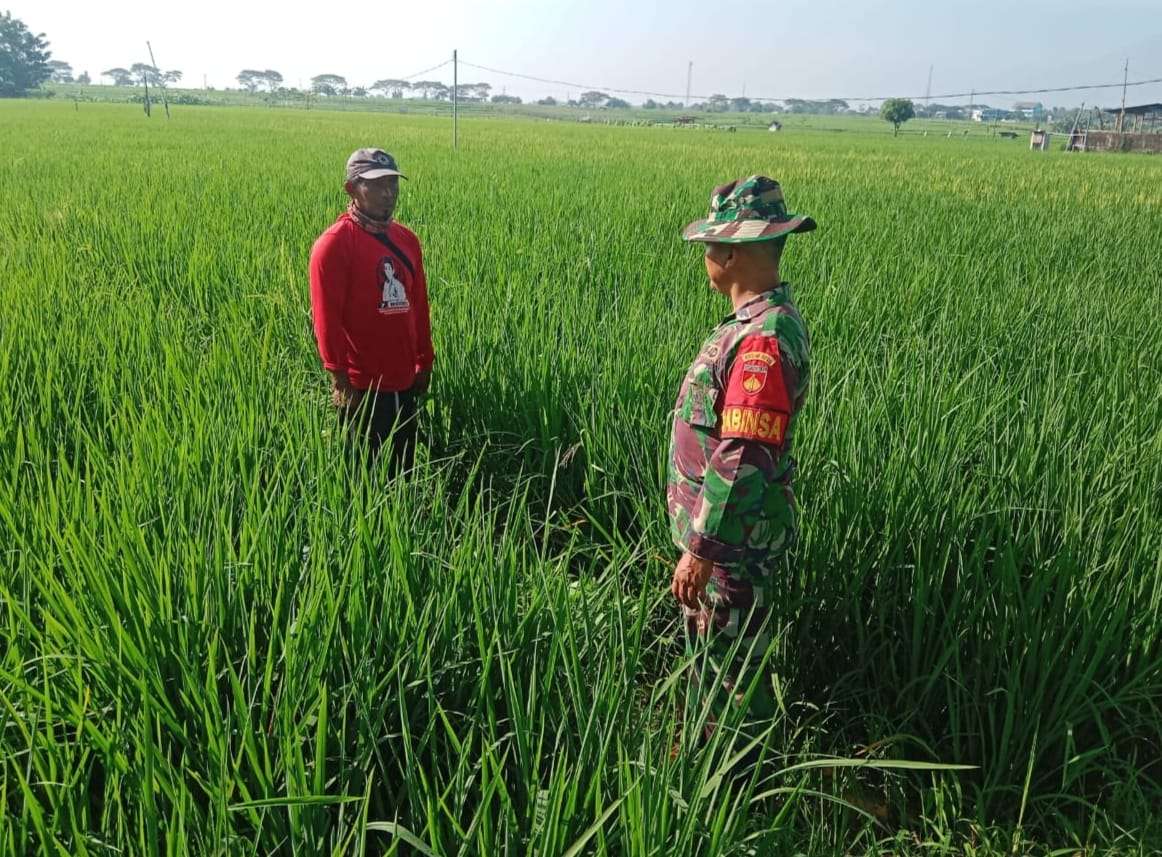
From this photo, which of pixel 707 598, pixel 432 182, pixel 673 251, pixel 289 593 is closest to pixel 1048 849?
pixel 707 598

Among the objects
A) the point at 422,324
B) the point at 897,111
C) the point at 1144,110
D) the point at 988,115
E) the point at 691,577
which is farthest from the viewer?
the point at 988,115

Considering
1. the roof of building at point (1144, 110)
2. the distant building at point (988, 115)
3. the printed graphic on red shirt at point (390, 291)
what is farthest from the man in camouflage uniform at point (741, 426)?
the distant building at point (988, 115)

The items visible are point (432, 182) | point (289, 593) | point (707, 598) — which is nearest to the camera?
point (289, 593)

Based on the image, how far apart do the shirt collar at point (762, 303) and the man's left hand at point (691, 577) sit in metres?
0.49

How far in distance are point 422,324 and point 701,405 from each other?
59.9 inches

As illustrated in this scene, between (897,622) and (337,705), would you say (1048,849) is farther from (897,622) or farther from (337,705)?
(337,705)

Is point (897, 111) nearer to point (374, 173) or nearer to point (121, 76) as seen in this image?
point (374, 173)

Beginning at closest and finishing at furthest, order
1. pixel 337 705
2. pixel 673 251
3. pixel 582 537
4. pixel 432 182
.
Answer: pixel 337 705, pixel 582 537, pixel 673 251, pixel 432 182

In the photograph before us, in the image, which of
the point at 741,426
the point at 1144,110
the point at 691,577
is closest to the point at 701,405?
the point at 741,426

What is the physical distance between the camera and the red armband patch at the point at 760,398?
1431 millimetres

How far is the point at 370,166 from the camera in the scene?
8.24 ft

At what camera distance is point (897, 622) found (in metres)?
1.93

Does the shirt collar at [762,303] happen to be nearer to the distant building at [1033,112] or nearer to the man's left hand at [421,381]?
the man's left hand at [421,381]

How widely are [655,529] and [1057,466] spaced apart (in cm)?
114
